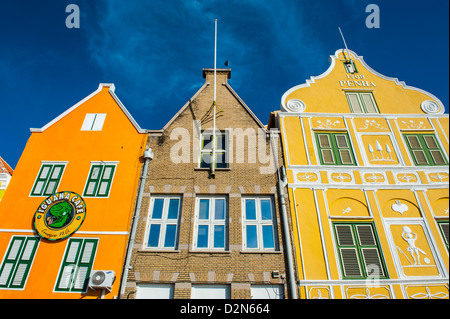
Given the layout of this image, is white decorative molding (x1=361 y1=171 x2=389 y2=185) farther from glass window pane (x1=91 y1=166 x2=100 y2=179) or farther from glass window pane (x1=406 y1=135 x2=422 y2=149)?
glass window pane (x1=91 y1=166 x2=100 y2=179)

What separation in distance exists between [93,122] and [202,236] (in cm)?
836

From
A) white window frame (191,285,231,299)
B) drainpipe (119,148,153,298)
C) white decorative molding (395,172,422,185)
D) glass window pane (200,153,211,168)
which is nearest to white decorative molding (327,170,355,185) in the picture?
white decorative molding (395,172,422,185)

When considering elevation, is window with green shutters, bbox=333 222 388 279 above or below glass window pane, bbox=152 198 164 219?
below

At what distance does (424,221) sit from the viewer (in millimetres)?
12250

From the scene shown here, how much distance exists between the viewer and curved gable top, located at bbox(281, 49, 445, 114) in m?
15.5

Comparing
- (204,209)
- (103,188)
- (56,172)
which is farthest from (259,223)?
(56,172)

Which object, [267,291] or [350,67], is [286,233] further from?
[350,67]

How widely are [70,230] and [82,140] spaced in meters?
4.72

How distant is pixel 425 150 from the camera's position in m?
14.3

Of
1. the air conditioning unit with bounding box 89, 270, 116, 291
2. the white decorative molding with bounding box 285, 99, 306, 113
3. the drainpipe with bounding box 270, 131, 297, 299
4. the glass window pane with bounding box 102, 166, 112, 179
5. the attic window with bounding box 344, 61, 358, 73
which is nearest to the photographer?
the air conditioning unit with bounding box 89, 270, 116, 291

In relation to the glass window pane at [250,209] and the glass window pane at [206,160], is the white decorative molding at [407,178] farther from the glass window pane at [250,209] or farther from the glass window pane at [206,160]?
the glass window pane at [206,160]

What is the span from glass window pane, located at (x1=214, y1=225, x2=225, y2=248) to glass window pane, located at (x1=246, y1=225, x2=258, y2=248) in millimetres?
1033

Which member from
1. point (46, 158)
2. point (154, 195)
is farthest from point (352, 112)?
point (46, 158)
